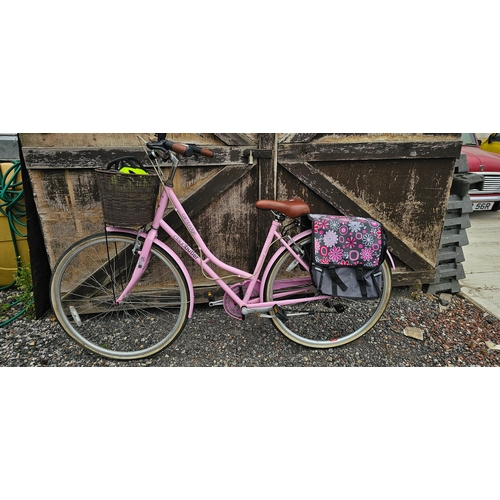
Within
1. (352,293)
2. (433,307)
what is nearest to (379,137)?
(352,293)

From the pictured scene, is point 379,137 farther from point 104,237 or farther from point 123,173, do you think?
point 104,237

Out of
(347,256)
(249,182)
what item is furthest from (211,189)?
(347,256)

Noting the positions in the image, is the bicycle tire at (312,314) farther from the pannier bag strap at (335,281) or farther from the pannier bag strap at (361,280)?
the pannier bag strap at (361,280)

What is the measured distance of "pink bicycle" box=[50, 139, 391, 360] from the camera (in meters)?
2.46

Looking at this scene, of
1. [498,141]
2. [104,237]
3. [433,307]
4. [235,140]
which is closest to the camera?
[104,237]

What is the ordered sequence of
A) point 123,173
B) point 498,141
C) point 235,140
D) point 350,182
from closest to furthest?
point 123,173, point 235,140, point 350,182, point 498,141

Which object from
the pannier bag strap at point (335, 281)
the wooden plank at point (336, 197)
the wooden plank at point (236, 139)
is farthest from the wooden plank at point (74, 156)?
the pannier bag strap at point (335, 281)

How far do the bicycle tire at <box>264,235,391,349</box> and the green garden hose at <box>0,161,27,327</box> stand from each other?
2426 mm

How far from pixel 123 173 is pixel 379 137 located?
2.27 meters

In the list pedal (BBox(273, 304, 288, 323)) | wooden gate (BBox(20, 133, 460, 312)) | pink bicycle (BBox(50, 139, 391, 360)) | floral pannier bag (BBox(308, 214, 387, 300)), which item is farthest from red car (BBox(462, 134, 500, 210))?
pedal (BBox(273, 304, 288, 323))

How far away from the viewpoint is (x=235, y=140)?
2842 mm

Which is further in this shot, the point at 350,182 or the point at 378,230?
the point at 350,182

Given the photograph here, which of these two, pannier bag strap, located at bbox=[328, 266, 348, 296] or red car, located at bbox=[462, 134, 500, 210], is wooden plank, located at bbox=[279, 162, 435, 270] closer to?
pannier bag strap, located at bbox=[328, 266, 348, 296]

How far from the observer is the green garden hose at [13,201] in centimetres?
→ 310
